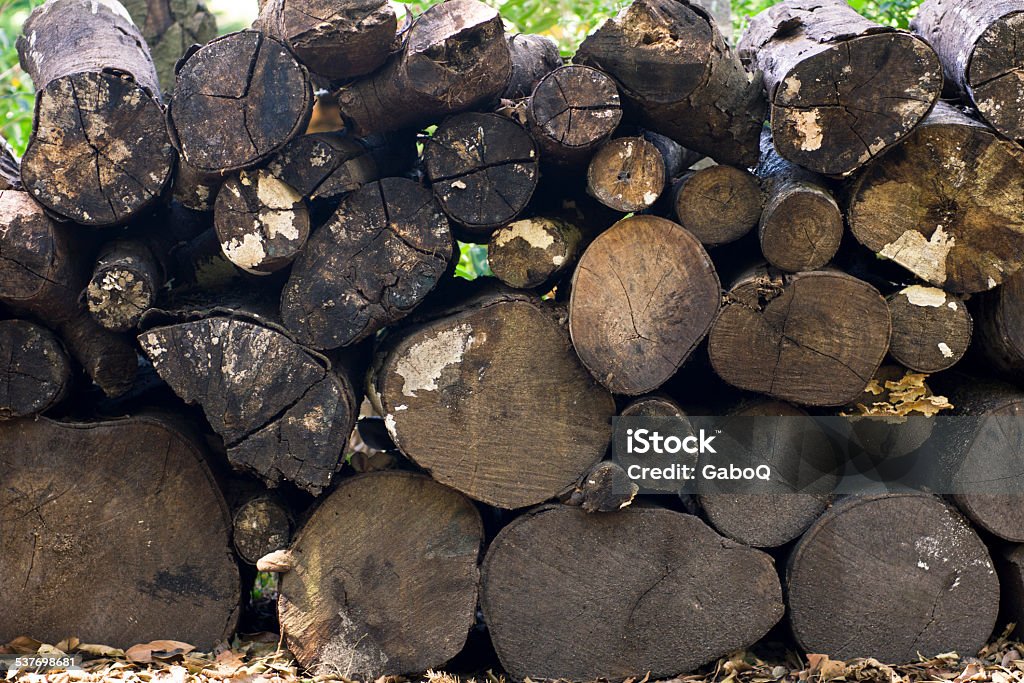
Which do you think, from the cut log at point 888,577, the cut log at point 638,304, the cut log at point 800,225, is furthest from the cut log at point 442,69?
the cut log at point 888,577

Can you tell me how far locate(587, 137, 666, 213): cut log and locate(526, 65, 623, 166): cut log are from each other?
0.31 ft

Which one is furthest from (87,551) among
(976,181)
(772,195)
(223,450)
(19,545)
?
(976,181)

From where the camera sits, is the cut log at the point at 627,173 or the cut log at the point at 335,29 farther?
the cut log at the point at 627,173

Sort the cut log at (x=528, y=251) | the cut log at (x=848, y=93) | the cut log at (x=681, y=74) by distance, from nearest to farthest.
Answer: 1. the cut log at (x=848, y=93)
2. the cut log at (x=681, y=74)
3. the cut log at (x=528, y=251)

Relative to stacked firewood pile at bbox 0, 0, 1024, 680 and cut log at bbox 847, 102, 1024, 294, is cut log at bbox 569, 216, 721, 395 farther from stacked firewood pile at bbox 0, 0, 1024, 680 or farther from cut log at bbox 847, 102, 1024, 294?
cut log at bbox 847, 102, 1024, 294

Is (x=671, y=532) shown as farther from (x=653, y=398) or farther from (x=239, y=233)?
(x=239, y=233)

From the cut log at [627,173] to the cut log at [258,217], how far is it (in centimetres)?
102

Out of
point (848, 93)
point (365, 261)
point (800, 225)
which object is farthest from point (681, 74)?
point (365, 261)

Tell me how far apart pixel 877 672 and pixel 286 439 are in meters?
2.22

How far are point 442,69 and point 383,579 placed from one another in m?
1.83

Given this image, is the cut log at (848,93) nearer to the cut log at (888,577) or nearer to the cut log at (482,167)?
the cut log at (482,167)

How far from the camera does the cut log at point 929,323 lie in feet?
9.77

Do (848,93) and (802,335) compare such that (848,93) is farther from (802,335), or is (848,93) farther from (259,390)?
(259,390)

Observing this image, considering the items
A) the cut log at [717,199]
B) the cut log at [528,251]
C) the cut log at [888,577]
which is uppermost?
the cut log at [717,199]
